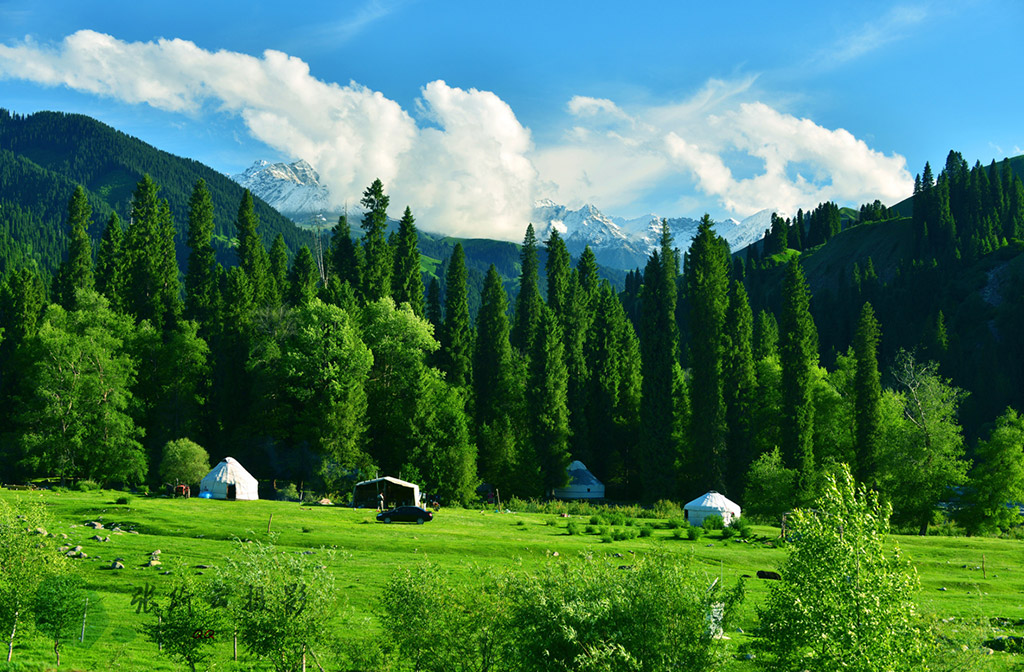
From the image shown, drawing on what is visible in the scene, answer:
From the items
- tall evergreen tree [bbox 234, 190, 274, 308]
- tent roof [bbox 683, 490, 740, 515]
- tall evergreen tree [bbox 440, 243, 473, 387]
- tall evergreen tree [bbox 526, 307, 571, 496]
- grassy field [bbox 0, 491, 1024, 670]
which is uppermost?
tall evergreen tree [bbox 234, 190, 274, 308]

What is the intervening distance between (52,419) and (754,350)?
76018 mm

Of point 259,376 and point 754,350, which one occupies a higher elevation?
point 754,350

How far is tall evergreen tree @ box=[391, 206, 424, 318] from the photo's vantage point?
88.8 meters

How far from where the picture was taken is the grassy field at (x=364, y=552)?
1000 inches

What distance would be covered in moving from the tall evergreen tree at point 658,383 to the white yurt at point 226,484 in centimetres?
3841

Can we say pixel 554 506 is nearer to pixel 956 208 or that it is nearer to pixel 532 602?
pixel 532 602

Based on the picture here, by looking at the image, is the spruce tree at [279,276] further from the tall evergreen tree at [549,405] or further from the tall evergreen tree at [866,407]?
the tall evergreen tree at [866,407]

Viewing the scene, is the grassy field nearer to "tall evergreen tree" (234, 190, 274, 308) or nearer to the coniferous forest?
the coniferous forest

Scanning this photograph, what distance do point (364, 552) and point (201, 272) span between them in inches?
2197

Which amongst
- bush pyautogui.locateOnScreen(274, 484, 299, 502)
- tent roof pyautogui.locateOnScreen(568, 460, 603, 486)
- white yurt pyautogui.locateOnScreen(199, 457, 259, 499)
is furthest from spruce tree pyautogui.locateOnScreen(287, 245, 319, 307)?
tent roof pyautogui.locateOnScreen(568, 460, 603, 486)

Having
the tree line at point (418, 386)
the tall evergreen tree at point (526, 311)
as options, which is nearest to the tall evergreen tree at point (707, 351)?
the tree line at point (418, 386)

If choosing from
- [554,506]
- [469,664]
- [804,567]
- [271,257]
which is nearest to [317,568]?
[469,664]

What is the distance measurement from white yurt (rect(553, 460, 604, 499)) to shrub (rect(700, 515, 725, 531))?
1107 inches

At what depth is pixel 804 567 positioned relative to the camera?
1808 centimetres
